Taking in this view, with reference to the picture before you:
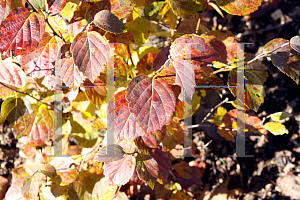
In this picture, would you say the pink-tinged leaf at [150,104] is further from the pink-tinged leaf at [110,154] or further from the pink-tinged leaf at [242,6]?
the pink-tinged leaf at [242,6]

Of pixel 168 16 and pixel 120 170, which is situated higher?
pixel 168 16

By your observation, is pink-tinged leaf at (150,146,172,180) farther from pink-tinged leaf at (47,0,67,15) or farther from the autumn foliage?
pink-tinged leaf at (47,0,67,15)

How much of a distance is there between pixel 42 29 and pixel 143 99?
397 millimetres

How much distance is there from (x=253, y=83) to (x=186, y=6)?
17.8 inches

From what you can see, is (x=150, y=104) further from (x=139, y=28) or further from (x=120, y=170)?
(x=139, y=28)

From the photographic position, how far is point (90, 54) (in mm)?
749

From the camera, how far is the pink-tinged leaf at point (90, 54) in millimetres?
736

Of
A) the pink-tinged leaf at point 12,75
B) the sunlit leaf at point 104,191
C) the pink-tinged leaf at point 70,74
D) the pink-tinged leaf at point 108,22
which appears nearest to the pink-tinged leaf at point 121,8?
the pink-tinged leaf at point 108,22

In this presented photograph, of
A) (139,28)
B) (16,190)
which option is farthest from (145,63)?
(16,190)

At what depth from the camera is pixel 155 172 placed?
2.94 ft

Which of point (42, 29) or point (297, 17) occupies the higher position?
point (297, 17)

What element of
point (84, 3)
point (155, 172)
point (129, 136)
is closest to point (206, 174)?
point (155, 172)

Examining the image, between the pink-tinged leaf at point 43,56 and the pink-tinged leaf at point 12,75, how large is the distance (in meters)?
0.10

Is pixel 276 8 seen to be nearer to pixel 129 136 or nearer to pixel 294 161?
pixel 294 161
